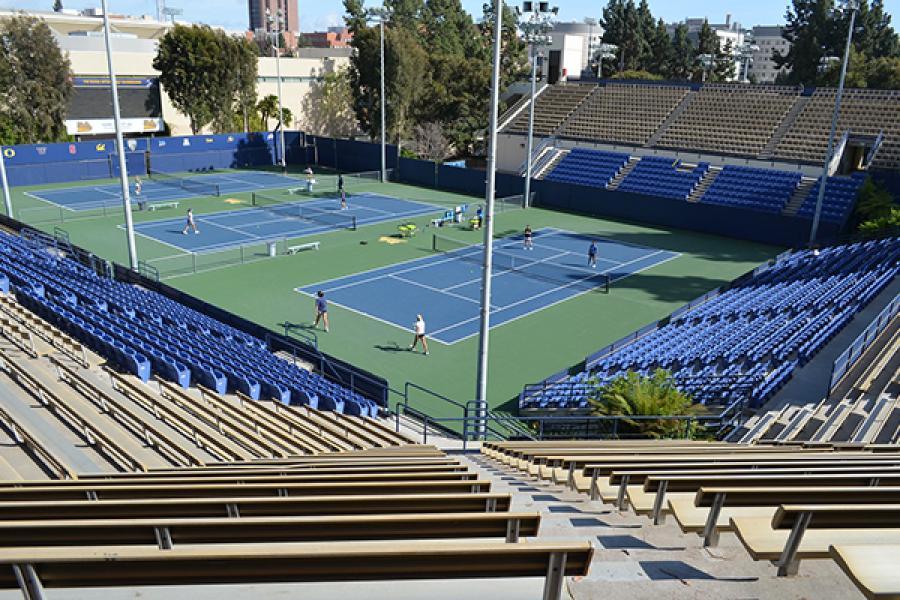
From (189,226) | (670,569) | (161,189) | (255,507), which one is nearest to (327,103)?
(161,189)

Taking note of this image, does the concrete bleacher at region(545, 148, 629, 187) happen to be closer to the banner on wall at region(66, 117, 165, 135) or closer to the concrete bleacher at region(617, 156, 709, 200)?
the concrete bleacher at region(617, 156, 709, 200)

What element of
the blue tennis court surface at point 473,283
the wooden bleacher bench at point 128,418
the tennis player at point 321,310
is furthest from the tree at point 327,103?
the wooden bleacher bench at point 128,418

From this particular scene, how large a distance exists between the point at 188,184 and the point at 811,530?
55.0m

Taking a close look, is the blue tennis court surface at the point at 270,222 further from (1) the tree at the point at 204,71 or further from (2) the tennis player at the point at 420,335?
(1) the tree at the point at 204,71

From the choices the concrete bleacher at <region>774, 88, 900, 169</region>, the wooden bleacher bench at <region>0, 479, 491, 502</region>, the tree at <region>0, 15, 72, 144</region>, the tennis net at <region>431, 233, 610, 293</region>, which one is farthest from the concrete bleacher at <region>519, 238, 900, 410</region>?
the tree at <region>0, 15, 72, 144</region>

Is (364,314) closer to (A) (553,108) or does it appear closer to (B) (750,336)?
(B) (750,336)

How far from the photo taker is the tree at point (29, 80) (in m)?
54.8

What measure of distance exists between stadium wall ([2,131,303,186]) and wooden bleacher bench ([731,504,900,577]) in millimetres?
57420

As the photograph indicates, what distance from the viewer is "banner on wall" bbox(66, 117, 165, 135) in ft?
202

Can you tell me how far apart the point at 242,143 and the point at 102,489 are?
61.6m

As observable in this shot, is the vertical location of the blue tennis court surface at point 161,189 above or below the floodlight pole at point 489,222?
below

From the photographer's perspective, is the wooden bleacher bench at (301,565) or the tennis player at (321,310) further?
the tennis player at (321,310)

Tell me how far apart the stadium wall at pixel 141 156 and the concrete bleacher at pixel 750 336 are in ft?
153

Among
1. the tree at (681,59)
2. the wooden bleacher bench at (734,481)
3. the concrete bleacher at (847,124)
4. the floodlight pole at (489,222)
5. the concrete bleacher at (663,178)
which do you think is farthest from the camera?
the tree at (681,59)
